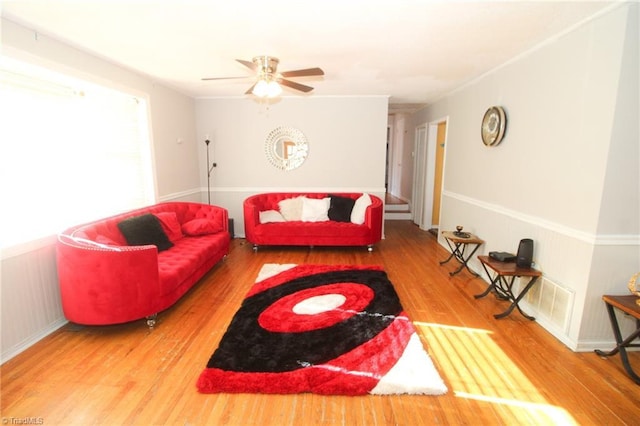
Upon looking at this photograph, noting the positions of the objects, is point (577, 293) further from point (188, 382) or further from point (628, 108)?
point (188, 382)

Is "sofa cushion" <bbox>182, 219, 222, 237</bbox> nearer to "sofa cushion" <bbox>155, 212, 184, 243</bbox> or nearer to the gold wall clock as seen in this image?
"sofa cushion" <bbox>155, 212, 184, 243</bbox>

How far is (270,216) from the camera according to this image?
4.95 m

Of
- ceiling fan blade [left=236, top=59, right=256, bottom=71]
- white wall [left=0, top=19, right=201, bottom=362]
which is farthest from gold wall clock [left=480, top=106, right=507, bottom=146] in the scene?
white wall [left=0, top=19, right=201, bottom=362]

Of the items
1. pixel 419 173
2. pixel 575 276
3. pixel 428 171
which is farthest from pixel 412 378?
pixel 419 173

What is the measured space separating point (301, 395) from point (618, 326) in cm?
251

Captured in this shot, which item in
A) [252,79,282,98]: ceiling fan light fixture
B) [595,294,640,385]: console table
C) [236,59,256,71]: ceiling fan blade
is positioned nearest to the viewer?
[595,294,640,385]: console table

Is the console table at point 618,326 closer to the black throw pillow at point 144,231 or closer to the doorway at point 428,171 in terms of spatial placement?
the doorway at point 428,171

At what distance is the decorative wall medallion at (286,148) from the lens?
5.38 m

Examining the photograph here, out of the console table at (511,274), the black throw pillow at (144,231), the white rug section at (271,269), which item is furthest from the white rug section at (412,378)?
the black throw pillow at (144,231)

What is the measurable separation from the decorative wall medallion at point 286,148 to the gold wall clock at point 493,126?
9.42 ft

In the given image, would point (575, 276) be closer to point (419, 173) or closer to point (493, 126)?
point (493, 126)

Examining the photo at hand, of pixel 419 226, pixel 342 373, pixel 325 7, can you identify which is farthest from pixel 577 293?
pixel 419 226

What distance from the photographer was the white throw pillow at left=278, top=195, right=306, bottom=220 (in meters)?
5.05

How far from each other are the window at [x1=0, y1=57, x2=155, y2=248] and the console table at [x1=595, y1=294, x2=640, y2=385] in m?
Result: 4.61
